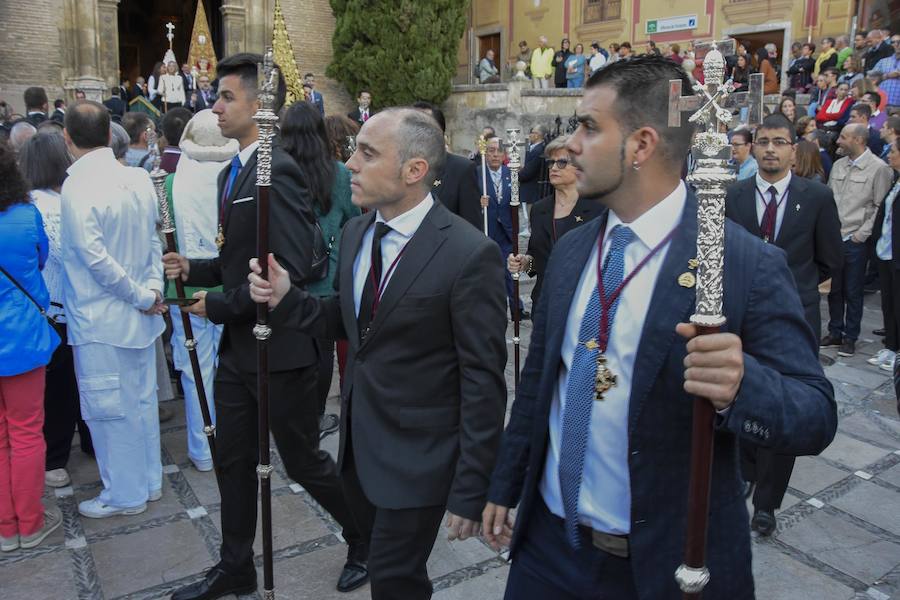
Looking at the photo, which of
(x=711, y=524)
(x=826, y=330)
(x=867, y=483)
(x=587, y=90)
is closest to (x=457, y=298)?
(x=587, y=90)

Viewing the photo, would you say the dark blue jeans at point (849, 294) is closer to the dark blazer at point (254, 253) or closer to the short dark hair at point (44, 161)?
the dark blazer at point (254, 253)

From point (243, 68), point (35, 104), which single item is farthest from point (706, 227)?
point (35, 104)

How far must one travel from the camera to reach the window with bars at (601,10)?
1077 inches

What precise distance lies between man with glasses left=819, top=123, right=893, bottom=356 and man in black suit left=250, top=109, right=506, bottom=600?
6589 millimetres

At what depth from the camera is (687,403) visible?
186 centimetres

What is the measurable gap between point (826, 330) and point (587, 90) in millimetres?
7954

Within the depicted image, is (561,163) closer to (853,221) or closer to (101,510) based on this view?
(101,510)

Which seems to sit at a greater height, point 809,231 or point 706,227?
point 706,227

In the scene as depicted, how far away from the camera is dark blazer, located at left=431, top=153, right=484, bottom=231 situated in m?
6.86

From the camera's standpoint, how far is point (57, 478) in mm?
4816

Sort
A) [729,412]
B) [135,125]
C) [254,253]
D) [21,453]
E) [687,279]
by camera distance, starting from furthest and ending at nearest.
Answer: [135,125] < [21,453] < [254,253] < [687,279] < [729,412]

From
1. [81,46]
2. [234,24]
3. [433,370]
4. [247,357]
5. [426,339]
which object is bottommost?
[247,357]

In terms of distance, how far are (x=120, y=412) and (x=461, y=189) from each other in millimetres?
3525

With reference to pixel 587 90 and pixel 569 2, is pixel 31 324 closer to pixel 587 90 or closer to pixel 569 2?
→ pixel 587 90
